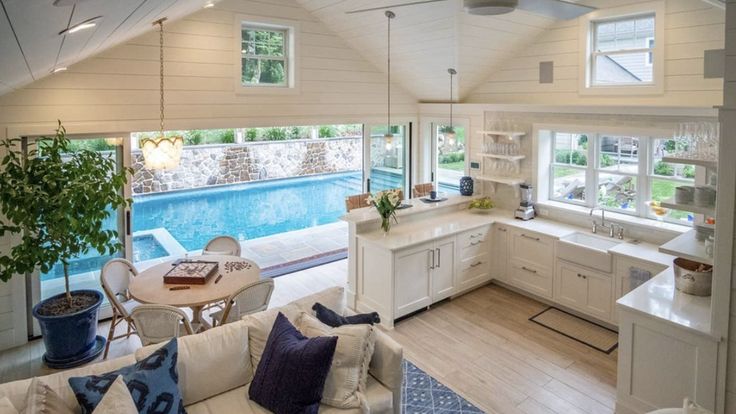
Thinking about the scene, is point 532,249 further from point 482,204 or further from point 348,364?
point 348,364

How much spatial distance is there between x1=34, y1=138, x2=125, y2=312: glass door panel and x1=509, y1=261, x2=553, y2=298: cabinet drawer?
4537mm

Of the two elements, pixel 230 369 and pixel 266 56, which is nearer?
pixel 230 369

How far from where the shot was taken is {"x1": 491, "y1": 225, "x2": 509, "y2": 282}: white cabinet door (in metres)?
5.88

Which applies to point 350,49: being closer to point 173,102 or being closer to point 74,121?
point 173,102

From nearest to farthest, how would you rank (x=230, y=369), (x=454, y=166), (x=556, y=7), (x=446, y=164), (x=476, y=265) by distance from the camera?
(x=230, y=369)
(x=556, y=7)
(x=476, y=265)
(x=454, y=166)
(x=446, y=164)

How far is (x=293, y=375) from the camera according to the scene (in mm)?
2729

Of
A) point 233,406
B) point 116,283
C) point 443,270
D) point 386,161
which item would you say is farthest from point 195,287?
point 386,161

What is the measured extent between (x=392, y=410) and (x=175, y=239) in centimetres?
759

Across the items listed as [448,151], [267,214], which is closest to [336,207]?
[267,214]

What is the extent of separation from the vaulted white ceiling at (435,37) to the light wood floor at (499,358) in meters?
3.04

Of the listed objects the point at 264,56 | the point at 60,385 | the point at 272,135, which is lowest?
the point at 60,385

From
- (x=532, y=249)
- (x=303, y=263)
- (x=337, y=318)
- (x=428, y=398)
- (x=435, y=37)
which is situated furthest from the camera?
(x=303, y=263)

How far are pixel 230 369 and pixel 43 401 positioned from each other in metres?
0.99

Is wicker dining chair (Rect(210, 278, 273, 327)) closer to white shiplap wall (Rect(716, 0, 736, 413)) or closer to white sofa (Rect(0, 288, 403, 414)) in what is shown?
white sofa (Rect(0, 288, 403, 414))
